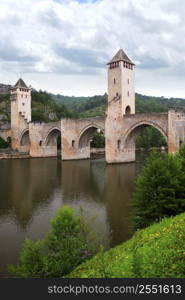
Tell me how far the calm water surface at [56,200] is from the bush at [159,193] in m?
1.78

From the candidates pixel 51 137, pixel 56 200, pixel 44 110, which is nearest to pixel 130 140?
pixel 51 137

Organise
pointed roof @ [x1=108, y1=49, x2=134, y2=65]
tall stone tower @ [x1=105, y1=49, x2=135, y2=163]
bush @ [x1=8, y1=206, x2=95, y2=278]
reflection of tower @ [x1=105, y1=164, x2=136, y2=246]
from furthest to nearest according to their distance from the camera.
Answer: pointed roof @ [x1=108, y1=49, x2=134, y2=65] → tall stone tower @ [x1=105, y1=49, x2=135, y2=163] → reflection of tower @ [x1=105, y1=164, x2=136, y2=246] → bush @ [x1=8, y1=206, x2=95, y2=278]

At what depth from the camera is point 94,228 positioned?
15289 millimetres

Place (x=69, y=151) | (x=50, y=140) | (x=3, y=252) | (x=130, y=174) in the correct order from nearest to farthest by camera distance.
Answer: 1. (x=3, y=252)
2. (x=130, y=174)
3. (x=69, y=151)
4. (x=50, y=140)

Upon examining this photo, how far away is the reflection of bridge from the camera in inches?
1410

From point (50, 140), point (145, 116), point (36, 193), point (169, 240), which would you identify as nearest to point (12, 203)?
point (36, 193)

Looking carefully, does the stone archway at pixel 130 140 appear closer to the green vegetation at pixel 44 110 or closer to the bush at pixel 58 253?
the bush at pixel 58 253

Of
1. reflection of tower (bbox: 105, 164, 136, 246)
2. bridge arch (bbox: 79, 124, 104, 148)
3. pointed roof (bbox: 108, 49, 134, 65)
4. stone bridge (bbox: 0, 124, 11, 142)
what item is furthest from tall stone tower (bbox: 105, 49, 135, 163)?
stone bridge (bbox: 0, 124, 11, 142)

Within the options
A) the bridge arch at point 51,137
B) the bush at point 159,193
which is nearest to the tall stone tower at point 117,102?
the bridge arch at point 51,137

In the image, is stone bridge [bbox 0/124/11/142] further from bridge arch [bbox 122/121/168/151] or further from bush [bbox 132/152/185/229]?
bush [bbox 132/152/185/229]

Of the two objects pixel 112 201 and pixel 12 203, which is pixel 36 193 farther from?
pixel 112 201

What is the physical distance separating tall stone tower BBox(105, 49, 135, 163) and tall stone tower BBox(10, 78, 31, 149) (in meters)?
26.6

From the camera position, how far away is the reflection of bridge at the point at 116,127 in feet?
117

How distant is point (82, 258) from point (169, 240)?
2982 mm
